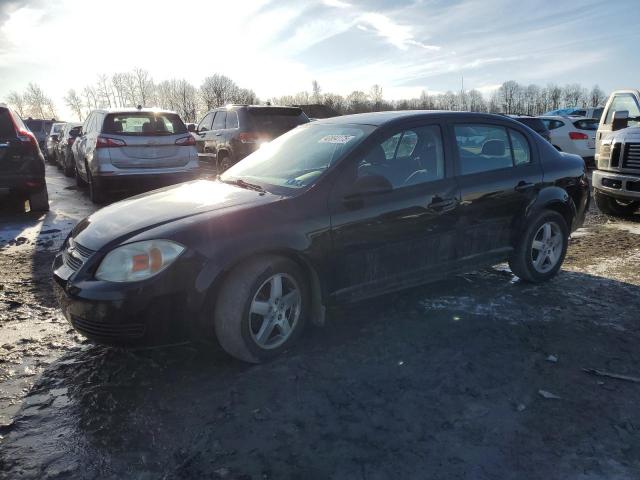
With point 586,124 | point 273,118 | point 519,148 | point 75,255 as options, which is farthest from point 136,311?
point 586,124

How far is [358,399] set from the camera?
2760 millimetres

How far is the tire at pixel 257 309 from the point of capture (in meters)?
2.99

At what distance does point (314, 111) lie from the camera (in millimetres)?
33406

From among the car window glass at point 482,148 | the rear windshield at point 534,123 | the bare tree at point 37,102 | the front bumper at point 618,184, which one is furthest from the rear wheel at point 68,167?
the bare tree at point 37,102

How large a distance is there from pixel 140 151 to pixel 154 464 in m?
7.10

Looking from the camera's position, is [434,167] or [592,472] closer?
[592,472]

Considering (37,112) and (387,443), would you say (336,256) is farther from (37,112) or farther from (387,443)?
(37,112)

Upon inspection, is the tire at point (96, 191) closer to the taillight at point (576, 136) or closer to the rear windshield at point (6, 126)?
the rear windshield at point (6, 126)

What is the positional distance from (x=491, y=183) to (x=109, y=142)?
6632 mm

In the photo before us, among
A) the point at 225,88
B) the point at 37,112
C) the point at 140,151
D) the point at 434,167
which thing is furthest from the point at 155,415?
the point at 37,112

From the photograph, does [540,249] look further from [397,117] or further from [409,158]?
[397,117]

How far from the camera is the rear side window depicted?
4133 mm

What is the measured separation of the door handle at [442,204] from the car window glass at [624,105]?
6.03 m

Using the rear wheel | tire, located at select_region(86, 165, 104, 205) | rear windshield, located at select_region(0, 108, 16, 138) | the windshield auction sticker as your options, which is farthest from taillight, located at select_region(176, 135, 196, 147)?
the rear wheel
